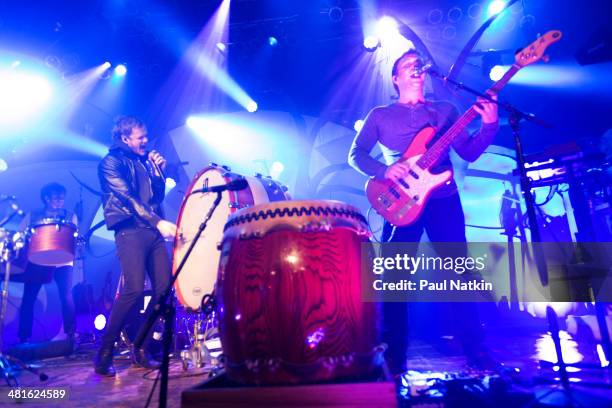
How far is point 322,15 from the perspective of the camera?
7.88 metres

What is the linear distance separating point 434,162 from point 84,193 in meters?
8.27

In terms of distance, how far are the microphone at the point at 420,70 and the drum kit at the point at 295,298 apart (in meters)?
1.85

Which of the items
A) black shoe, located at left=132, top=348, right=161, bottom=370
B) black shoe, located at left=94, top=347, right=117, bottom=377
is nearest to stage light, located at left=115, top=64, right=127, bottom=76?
black shoe, located at left=132, top=348, right=161, bottom=370

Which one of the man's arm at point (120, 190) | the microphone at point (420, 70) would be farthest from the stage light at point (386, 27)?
the man's arm at point (120, 190)

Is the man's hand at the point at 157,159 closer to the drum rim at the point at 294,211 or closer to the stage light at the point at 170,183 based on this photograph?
the drum rim at the point at 294,211

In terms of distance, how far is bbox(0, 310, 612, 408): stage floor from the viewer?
8.09 ft

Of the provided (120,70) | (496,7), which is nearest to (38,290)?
(120,70)

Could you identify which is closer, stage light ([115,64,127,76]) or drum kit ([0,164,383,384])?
drum kit ([0,164,383,384])

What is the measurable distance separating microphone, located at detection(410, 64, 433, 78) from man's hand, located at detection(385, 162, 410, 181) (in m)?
0.82

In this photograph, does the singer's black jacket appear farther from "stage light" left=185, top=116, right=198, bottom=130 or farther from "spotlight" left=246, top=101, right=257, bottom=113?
"stage light" left=185, top=116, right=198, bottom=130

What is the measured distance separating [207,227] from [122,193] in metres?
1.02

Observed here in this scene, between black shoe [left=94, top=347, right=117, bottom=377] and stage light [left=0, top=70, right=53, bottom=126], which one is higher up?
stage light [left=0, top=70, right=53, bottom=126]

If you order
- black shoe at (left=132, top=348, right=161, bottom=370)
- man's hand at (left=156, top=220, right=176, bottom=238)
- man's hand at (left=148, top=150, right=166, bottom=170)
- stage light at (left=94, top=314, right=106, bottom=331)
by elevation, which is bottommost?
black shoe at (left=132, top=348, right=161, bottom=370)

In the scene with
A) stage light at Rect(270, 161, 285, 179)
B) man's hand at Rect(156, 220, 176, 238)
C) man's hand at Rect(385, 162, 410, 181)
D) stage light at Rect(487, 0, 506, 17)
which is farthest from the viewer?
stage light at Rect(270, 161, 285, 179)
